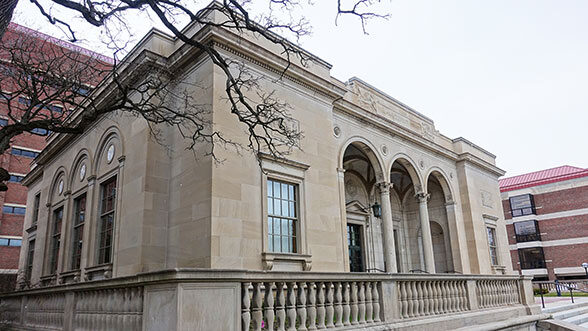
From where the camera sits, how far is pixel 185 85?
38.6ft

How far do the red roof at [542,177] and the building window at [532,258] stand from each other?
6510mm

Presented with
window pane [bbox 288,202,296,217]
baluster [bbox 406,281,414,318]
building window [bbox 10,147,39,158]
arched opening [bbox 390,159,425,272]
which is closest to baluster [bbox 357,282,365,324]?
baluster [bbox 406,281,414,318]

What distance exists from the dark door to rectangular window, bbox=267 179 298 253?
6816 millimetres

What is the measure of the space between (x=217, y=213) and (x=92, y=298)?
3.45 m

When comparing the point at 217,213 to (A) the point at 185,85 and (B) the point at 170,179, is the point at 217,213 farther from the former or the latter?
(A) the point at 185,85

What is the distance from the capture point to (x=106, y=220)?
13.3 meters

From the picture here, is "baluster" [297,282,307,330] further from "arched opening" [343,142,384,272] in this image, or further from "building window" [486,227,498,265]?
"building window" [486,227,498,265]

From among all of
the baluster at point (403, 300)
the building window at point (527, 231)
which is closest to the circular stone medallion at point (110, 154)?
the baluster at point (403, 300)

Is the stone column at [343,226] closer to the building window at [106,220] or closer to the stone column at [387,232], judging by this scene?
the stone column at [387,232]

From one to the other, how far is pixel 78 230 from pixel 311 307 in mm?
11939

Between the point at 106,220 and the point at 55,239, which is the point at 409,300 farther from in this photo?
the point at 55,239

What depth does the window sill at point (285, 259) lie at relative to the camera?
33.4ft

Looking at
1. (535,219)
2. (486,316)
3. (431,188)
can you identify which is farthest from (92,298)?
(535,219)

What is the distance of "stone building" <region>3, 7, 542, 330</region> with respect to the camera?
18.9 feet
